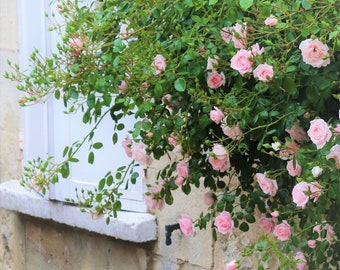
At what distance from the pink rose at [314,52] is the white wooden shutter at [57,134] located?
6.72ft

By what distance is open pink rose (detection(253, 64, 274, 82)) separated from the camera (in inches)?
123

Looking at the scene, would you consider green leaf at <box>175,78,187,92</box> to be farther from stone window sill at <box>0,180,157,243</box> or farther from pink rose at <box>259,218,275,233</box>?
stone window sill at <box>0,180,157,243</box>

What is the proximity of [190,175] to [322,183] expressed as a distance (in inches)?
30.2

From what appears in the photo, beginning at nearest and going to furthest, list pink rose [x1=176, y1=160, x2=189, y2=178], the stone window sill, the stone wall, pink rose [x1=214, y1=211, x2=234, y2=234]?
pink rose [x1=214, y1=211, x2=234, y2=234] < pink rose [x1=176, y1=160, x2=189, y2=178] < the stone wall < the stone window sill

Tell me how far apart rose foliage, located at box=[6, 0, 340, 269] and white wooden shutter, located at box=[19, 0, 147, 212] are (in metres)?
1.31

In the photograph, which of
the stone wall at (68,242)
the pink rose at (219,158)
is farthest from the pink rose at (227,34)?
the stone wall at (68,242)

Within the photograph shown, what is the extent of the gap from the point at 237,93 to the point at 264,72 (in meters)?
0.21

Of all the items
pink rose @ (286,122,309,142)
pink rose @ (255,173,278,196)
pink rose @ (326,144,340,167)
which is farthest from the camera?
pink rose @ (255,173,278,196)

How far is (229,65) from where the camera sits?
3.40 m

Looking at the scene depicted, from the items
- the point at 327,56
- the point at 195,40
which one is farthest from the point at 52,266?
the point at 327,56

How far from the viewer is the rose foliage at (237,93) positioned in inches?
122

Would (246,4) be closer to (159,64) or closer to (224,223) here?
(159,64)

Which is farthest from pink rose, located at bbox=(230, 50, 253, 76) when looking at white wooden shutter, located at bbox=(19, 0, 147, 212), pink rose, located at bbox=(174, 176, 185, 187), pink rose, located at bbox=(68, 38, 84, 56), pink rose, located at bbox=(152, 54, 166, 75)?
white wooden shutter, located at bbox=(19, 0, 147, 212)

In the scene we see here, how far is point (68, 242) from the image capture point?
19.2 ft
